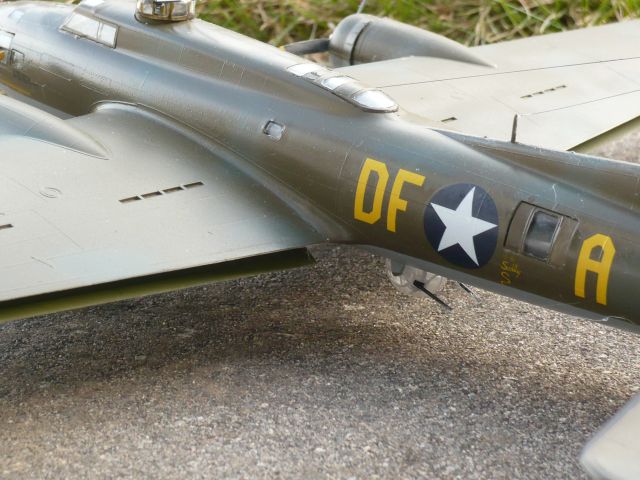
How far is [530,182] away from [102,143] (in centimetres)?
385

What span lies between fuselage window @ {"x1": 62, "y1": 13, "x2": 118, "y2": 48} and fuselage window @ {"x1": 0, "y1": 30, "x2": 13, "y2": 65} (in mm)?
836

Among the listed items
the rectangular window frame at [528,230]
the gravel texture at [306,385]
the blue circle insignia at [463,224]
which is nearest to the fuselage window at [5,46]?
the gravel texture at [306,385]

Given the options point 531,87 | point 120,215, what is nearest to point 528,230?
point 120,215

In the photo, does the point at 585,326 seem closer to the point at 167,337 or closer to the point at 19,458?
the point at 167,337

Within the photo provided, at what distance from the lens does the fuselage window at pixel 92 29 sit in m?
9.66

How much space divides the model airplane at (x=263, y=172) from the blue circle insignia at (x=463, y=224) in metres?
0.01

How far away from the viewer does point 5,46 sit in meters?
10.5

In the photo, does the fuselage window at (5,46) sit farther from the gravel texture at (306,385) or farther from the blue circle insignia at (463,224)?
the blue circle insignia at (463,224)

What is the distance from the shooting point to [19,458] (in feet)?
21.6

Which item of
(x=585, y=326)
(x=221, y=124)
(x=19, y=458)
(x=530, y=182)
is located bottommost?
(x=19, y=458)

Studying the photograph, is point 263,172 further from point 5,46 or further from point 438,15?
point 438,15

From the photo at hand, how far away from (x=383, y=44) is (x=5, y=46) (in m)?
4.34

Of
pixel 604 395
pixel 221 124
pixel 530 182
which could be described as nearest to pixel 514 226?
pixel 530 182

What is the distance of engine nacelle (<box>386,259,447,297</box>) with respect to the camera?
26.9ft
